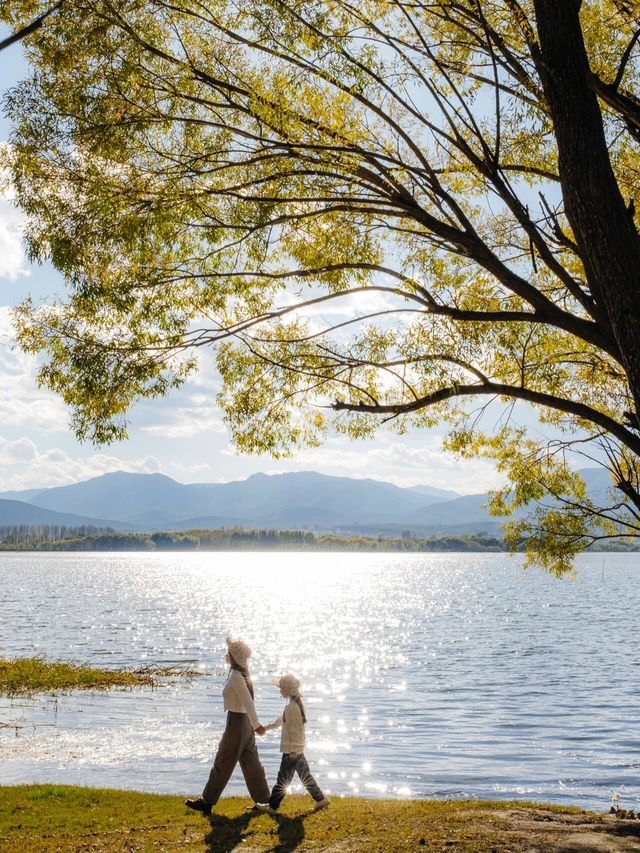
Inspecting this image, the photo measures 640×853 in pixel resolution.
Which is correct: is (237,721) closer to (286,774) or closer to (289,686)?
(289,686)

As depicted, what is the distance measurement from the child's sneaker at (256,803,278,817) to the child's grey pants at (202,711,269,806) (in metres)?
0.08

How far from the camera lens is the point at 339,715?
3369cm

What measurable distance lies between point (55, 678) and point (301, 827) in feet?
86.2

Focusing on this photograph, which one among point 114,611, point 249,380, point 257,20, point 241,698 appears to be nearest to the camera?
point 257,20

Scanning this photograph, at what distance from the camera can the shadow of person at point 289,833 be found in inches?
455

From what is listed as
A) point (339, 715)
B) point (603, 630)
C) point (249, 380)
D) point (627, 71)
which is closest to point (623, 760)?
point (339, 715)

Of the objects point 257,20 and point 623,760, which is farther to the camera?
point 623,760

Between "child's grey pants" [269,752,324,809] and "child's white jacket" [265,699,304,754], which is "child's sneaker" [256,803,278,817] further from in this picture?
"child's white jacket" [265,699,304,754]

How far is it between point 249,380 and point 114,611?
85.2 m

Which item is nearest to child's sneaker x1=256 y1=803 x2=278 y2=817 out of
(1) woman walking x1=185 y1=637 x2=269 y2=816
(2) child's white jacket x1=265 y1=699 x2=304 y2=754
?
(1) woman walking x1=185 y1=637 x2=269 y2=816

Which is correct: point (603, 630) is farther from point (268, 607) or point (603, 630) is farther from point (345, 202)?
point (345, 202)

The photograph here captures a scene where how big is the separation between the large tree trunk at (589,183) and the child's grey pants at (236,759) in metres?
8.36

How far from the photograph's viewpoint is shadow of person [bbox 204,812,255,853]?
11.6 metres

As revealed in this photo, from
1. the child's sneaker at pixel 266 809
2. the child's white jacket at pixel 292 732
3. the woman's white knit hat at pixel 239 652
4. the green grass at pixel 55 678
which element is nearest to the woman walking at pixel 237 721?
the woman's white knit hat at pixel 239 652
